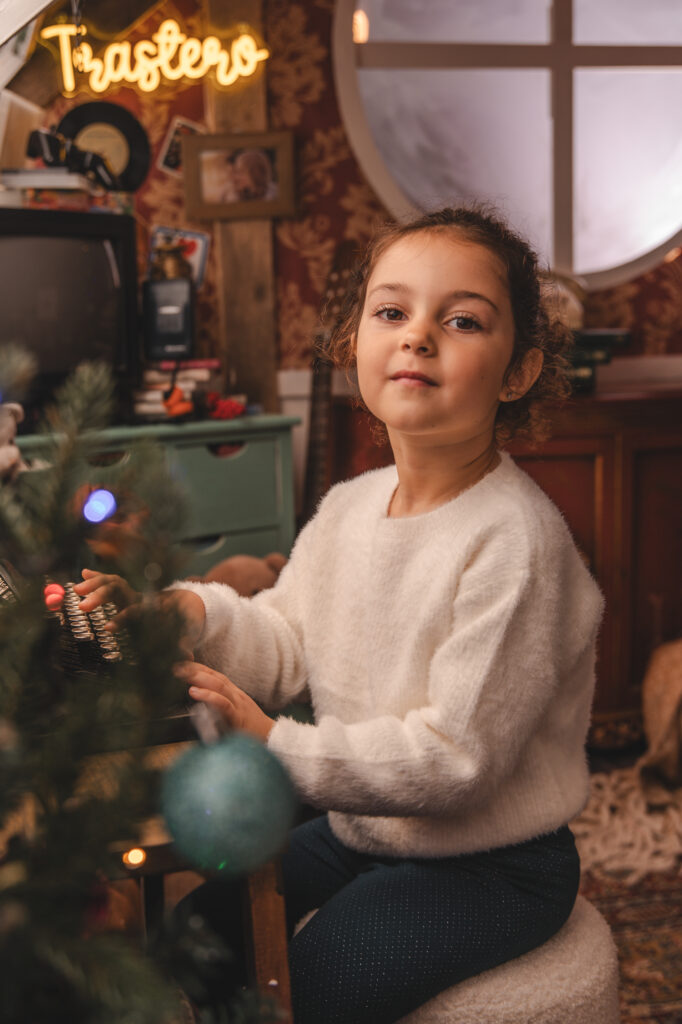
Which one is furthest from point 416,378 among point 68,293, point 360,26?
point 360,26

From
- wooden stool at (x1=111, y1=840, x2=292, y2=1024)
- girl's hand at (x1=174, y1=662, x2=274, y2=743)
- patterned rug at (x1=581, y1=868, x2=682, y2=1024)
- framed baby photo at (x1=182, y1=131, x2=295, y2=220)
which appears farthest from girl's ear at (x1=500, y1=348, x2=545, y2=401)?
framed baby photo at (x1=182, y1=131, x2=295, y2=220)

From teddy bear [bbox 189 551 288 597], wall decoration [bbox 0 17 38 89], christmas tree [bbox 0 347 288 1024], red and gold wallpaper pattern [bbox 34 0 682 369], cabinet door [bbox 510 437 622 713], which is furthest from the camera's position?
red and gold wallpaper pattern [bbox 34 0 682 369]

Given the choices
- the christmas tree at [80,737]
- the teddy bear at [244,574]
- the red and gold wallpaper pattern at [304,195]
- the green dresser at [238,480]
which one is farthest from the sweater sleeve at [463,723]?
the red and gold wallpaper pattern at [304,195]

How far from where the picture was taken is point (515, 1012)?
0.76m

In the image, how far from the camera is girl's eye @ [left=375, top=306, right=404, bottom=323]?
3.04ft

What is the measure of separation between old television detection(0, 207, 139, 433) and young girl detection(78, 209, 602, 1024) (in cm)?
144

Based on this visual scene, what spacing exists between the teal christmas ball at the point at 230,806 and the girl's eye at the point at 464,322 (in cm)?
54

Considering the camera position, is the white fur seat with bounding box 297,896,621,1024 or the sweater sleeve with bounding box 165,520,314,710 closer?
the white fur seat with bounding box 297,896,621,1024

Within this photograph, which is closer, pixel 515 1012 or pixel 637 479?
pixel 515 1012

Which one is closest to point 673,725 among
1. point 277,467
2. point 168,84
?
point 277,467

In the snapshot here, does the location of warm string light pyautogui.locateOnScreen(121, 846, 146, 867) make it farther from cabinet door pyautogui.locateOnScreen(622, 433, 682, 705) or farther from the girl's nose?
cabinet door pyautogui.locateOnScreen(622, 433, 682, 705)

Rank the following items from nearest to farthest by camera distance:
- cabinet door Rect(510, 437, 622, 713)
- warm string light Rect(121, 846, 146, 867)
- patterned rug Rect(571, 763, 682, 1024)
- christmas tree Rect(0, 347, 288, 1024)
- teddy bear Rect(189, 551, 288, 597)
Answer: christmas tree Rect(0, 347, 288, 1024) < warm string light Rect(121, 846, 146, 867) < patterned rug Rect(571, 763, 682, 1024) < teddy bear Rect(189, 551, 288, 597) < cabinet door Rect(510, 437, 622, 713)

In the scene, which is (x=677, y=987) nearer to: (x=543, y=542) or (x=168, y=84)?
(x=543, y=542)

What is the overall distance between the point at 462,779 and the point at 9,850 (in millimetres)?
527
